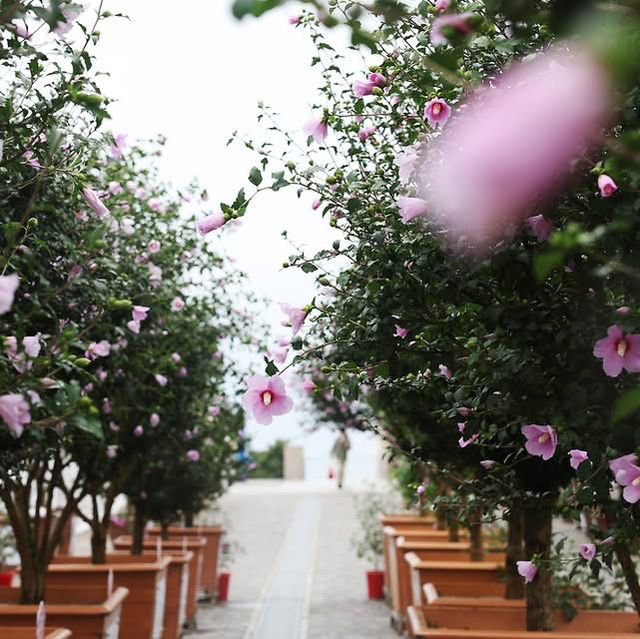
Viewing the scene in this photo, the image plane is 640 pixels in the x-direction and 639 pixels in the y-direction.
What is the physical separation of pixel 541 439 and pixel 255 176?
36.8 inches

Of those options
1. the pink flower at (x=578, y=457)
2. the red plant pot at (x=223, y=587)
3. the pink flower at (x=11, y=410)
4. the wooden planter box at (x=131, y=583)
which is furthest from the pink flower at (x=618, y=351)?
the red plant pot at (x=223, y=587)

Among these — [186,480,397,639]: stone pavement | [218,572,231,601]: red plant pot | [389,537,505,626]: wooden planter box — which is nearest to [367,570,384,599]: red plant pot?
[186,480,397,639]: stone pavement

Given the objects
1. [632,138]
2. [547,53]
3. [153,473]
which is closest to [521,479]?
[547,53]

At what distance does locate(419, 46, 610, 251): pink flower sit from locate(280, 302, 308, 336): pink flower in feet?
1.41

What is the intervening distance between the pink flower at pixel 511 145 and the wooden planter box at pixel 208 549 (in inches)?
339

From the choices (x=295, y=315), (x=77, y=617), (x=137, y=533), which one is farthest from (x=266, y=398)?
(x=137, y=533)

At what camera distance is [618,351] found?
1688 millimetres

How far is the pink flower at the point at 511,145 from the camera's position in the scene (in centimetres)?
142

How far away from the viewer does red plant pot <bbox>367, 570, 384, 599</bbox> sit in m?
10.4

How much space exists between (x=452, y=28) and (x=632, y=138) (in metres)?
0.22

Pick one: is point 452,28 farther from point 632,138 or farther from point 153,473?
point 153,473

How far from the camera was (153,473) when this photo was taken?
29.2 ft

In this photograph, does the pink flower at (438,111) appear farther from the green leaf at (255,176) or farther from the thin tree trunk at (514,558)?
the thin tree trunk at (514,558)

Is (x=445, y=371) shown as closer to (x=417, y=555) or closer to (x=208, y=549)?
(x=417, y=555)
